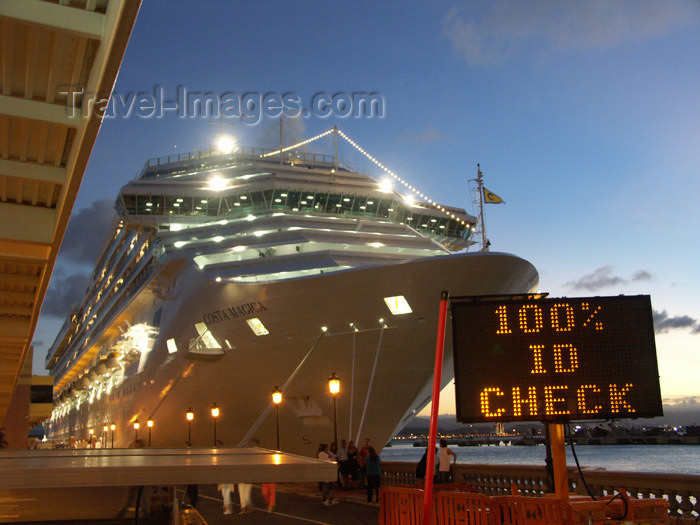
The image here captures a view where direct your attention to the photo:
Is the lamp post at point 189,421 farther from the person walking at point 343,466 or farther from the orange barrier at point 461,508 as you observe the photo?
the orange barrier at point 461,508

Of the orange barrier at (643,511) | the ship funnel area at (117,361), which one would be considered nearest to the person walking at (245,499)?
the orange barrier at (643,511)

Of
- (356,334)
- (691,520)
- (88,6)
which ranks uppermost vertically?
(88,6)

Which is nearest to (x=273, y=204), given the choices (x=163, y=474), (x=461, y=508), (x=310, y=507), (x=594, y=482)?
(x=310, y=507)

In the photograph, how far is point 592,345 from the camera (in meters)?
7.89

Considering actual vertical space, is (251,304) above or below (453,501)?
above

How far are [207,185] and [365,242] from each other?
345 inches

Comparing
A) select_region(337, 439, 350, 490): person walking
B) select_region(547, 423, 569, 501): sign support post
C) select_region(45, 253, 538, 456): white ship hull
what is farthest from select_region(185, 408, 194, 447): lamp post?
select_region(547, 423, 569, 501): sign support post

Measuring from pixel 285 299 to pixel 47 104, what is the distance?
13045 mm

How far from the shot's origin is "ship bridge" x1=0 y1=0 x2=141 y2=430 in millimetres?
6691

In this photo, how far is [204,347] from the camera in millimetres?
24000

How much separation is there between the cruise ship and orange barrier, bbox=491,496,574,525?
10.4 m

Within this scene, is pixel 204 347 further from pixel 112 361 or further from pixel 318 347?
pixel 112 361

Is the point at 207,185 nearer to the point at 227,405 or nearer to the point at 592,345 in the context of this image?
the point at 227,405

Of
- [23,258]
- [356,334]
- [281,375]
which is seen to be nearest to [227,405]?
[281,375]
